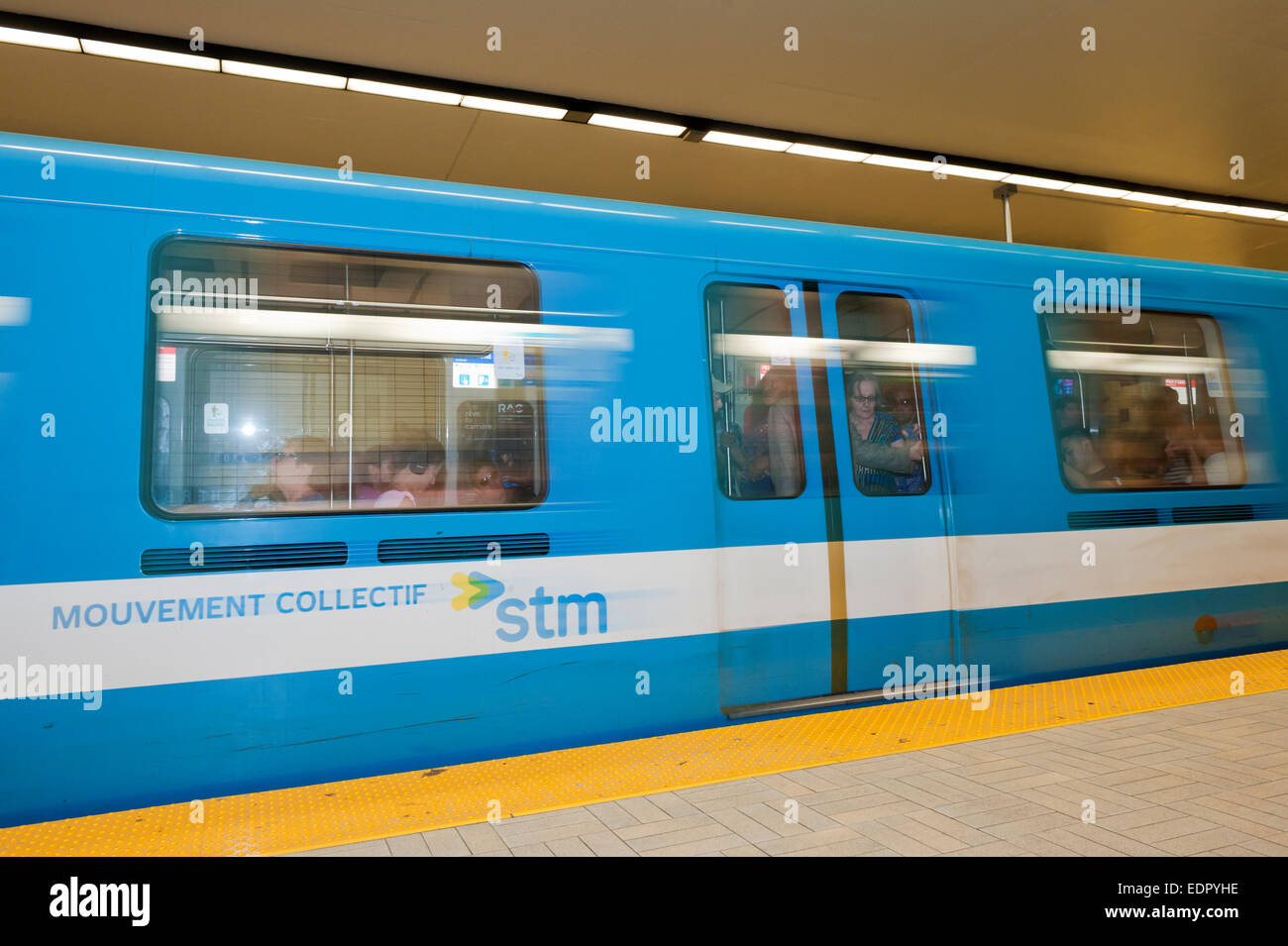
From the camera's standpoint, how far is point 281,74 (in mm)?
6316

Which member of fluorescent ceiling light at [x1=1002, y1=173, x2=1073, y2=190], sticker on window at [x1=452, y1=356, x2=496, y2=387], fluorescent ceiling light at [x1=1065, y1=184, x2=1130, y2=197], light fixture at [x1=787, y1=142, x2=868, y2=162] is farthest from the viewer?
fluorescent ceiling light at [x1=1065, y1=184, x2=1130, y2=197]

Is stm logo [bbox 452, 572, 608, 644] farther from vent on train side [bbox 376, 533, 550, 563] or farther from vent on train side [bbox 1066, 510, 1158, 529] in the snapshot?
vent on train side [bbox 1066, 510, 1158, 529]

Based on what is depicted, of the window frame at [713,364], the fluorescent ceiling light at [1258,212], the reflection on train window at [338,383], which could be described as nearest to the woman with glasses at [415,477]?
the reflection on train window at [338,383]

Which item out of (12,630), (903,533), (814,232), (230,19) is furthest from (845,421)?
(230,19)

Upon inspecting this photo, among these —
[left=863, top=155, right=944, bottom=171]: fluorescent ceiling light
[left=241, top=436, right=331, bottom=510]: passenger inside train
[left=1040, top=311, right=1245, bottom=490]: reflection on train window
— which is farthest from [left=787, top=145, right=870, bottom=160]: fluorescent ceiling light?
[left=241, top=436, right=331, bottom=510]: passenger inside train

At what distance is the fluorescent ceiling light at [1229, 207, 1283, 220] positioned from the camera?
1028 cm

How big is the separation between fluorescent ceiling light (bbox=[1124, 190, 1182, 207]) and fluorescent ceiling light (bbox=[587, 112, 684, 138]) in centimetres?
534

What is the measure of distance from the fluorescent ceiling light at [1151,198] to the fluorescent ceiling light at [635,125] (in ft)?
17.5

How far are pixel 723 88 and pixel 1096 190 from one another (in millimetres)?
4916

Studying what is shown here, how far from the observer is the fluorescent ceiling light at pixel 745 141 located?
7684mm

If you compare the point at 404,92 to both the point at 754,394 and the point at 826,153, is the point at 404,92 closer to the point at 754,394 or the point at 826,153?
the point at 826,153

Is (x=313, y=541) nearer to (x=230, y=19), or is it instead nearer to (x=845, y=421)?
(x=845, y=421)

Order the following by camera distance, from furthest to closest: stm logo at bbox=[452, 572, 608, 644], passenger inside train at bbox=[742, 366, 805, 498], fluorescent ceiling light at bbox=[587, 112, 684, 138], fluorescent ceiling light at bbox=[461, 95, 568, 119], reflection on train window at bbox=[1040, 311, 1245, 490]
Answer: fluorescent ceiling light at bbox=[587, 112, 684, 138]
fluorescent ceiling light at bbox=[461, 95, 568, 119]
reflection on train window at bbox=[1040, 311, 1245, 490]
passenger inside train at bbox=[742, 366, 805, 498]
stm logo at bbox=[452, 572, 608, 644]

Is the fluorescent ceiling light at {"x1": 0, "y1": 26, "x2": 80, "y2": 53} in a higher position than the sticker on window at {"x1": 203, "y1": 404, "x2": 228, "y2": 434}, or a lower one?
higher
